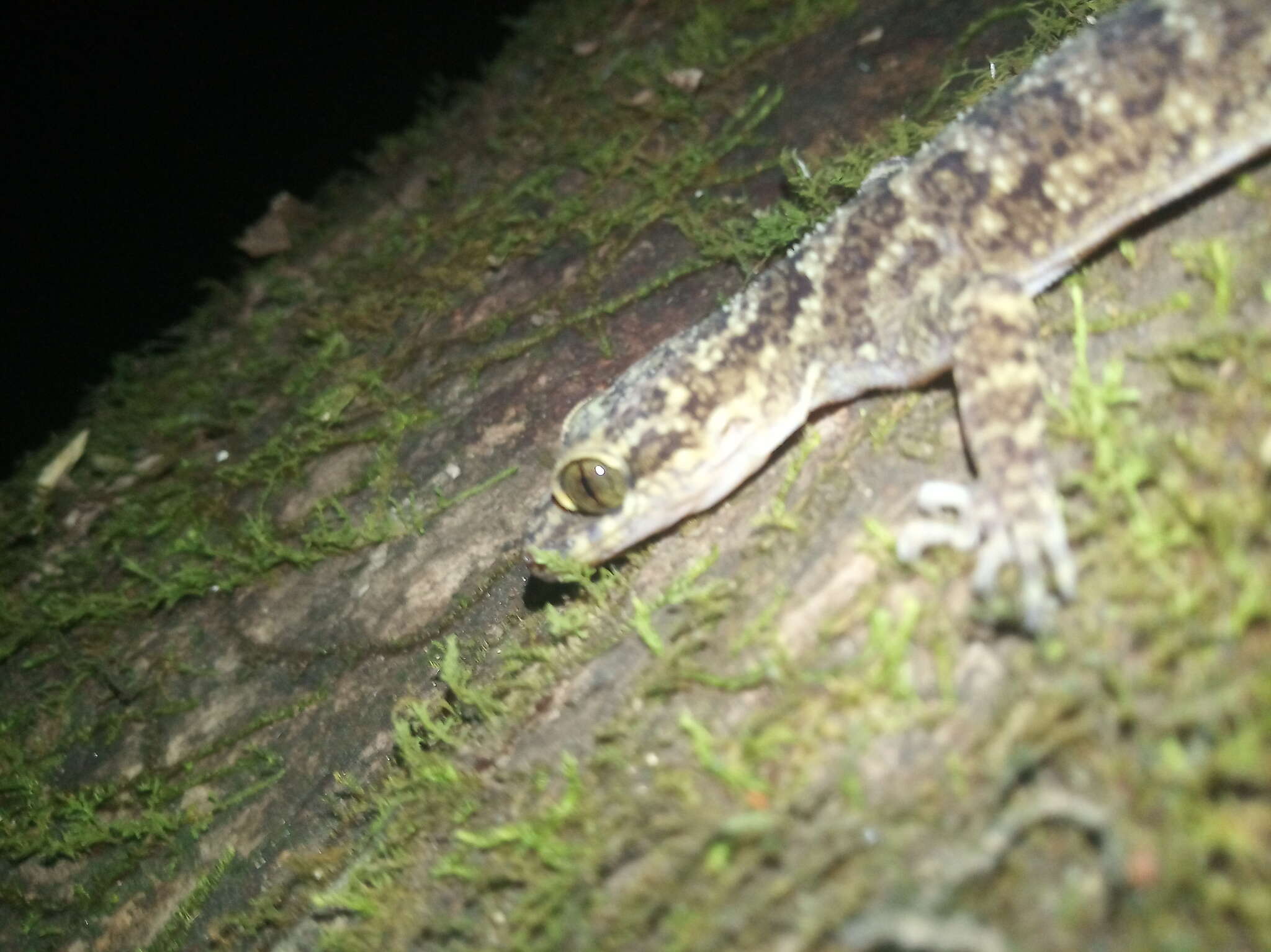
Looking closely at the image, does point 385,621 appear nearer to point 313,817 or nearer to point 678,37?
point 313,817

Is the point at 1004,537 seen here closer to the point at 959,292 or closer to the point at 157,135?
the point at 959,292

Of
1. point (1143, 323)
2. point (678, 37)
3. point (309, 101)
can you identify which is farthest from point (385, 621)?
point (309, 101)

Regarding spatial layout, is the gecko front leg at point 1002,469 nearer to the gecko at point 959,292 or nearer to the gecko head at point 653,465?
the gecko at point 959,292

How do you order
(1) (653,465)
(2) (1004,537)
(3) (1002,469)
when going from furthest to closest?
(1) (653,465) → (3) (1002,469) → (2) (1004,537)

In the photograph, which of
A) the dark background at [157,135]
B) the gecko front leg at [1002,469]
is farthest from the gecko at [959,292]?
the dark background at [157,135]

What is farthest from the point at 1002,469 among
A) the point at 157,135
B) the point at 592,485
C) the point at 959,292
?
the point at 157,135

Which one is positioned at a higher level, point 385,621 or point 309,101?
point 309,101
